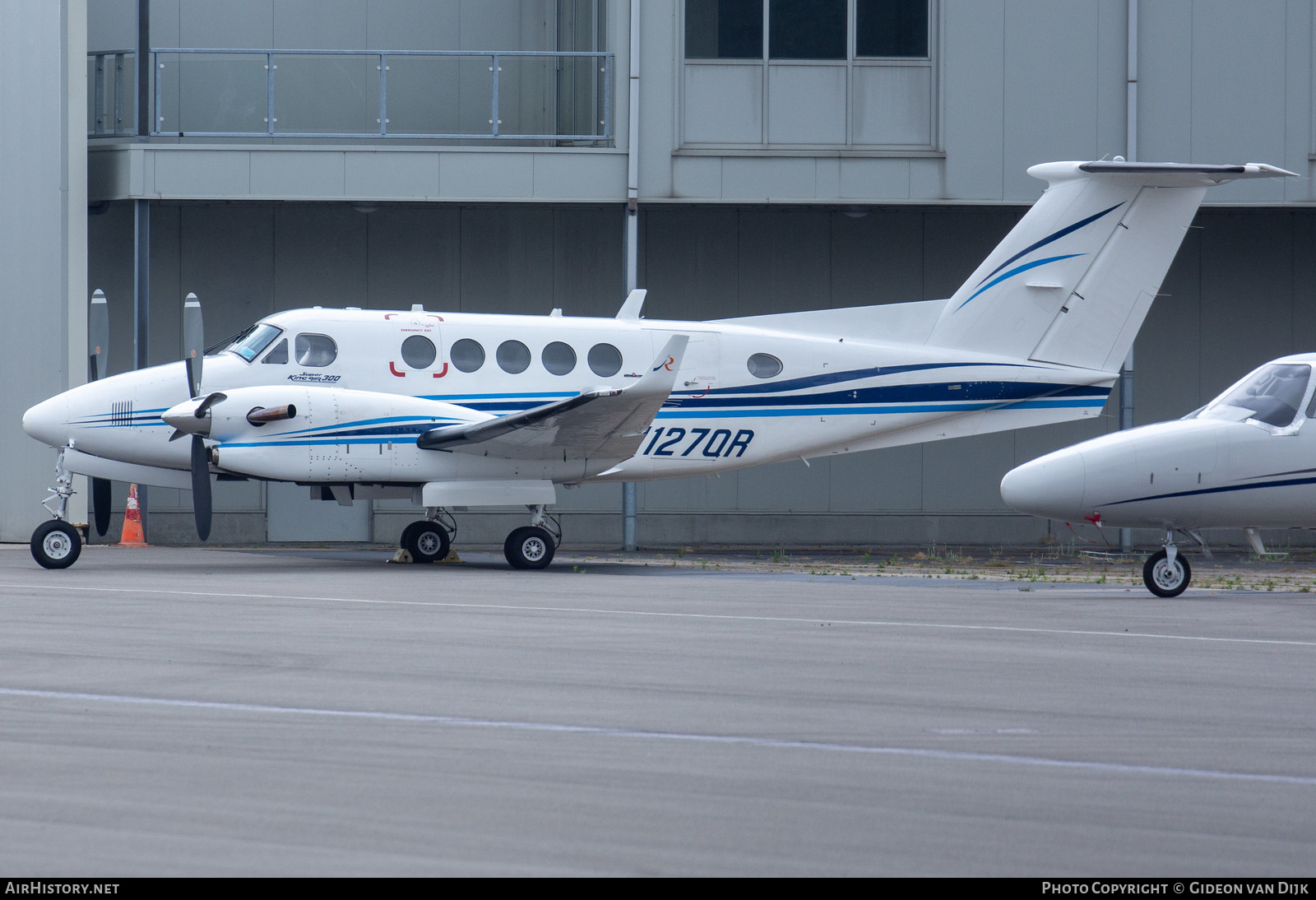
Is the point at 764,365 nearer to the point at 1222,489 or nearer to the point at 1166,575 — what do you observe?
the point at 1166,575

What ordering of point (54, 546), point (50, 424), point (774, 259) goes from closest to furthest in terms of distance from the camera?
point (54, 546), point (50, 424), point (774, 259)

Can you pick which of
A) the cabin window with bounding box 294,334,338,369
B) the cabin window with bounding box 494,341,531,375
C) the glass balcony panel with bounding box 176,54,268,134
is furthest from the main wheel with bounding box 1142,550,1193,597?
the glass balcony panel with bounding box 176,54,268,134

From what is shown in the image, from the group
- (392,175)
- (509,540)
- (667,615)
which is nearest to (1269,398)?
(667,615)

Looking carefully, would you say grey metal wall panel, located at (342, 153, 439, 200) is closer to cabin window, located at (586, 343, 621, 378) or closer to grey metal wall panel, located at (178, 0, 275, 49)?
cabin window, located at (586, 343, 621, 378)

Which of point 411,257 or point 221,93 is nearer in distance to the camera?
point 221,93

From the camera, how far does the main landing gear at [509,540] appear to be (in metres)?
14.6

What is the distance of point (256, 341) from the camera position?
14844mm

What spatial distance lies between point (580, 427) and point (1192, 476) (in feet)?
20.3

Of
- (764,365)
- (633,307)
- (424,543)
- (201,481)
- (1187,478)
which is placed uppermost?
(633,307)

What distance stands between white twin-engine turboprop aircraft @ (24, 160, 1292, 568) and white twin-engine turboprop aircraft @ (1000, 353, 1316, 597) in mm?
3919

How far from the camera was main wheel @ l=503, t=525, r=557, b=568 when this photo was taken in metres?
14.6

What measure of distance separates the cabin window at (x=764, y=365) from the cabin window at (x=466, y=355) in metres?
3.19
